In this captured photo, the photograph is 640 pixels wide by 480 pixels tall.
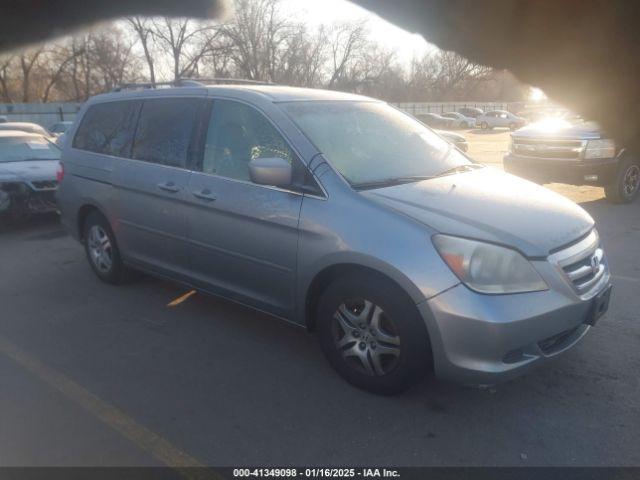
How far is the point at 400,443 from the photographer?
105 inches

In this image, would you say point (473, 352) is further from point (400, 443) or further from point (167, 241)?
point (167, 241)

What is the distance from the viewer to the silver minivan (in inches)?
106

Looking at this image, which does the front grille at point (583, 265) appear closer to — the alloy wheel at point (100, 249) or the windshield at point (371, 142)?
the windshield at point (371, 142)

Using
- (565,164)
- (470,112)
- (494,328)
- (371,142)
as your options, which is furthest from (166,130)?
(470,112)

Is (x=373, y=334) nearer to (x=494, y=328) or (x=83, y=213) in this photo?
(x=494, y=328)

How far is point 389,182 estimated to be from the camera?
3336 mm

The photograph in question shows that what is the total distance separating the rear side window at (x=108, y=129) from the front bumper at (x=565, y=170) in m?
6.38

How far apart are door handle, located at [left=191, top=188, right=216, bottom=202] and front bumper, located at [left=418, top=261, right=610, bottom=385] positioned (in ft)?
5.61

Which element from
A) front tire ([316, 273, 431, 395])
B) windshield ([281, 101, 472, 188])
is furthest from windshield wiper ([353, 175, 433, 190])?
front tire ([316, 273, 431, 395])

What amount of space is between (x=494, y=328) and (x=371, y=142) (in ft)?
5.45

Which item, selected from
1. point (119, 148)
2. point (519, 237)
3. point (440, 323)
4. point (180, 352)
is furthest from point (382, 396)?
point (119, 148)

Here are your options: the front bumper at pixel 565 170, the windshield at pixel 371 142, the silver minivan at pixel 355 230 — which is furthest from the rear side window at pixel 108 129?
the front bumper at pixel 565 170

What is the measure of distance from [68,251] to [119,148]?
7.42 feet

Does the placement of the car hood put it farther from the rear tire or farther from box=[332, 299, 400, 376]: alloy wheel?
the rear tire
